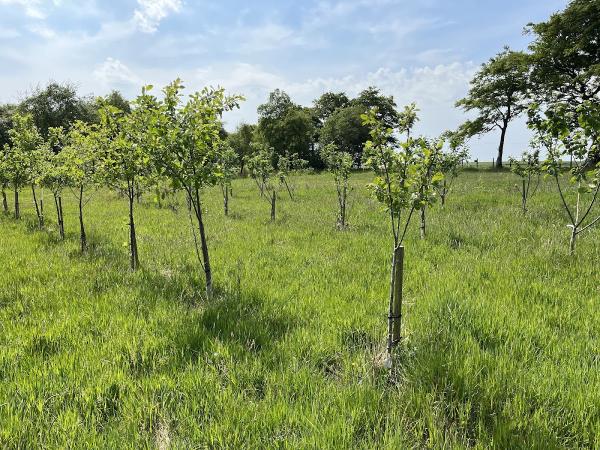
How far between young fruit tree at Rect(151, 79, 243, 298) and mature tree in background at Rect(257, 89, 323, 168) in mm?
52380

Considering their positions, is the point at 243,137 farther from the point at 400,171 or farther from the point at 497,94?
the point at 400,171

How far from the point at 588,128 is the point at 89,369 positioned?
852 centimetres

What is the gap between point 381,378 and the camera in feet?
12.7

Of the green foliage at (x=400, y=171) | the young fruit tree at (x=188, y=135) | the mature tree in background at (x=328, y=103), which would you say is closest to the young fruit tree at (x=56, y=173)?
the young fruit tree at (x=188, y=135)

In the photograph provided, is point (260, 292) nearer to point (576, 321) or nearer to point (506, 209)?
point (576, 321)

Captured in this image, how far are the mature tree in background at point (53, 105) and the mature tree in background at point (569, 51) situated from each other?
54553 mm

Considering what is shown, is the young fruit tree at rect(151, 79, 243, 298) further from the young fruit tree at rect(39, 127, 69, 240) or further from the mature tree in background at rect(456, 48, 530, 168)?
the mature tree in background at rect(456, 48, 530, 168)

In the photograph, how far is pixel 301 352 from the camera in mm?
4367

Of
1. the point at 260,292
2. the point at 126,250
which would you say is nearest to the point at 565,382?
the point at 260,292

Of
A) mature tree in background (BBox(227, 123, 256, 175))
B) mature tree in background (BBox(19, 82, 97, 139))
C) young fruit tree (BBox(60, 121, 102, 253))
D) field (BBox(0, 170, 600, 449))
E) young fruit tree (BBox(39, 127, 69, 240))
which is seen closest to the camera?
field (BBox(0, 170, 600, 449))

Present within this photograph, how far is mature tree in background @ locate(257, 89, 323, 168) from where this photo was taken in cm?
5912

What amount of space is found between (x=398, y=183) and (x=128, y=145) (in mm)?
4708

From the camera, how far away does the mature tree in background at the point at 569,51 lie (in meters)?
30.2

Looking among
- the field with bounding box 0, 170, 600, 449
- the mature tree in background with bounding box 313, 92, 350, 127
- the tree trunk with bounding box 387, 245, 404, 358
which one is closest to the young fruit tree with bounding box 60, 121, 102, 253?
the field with bounding box 0, 170, 600, 449
